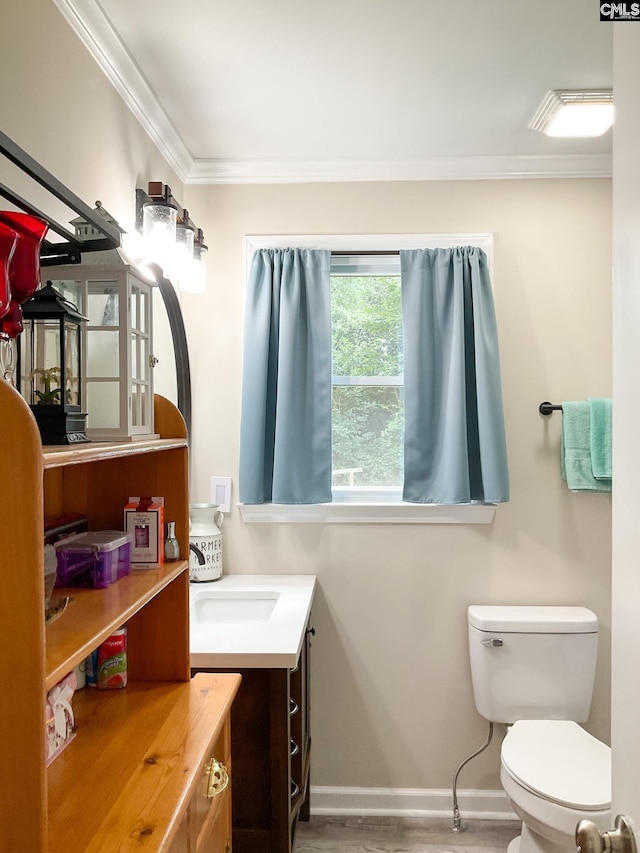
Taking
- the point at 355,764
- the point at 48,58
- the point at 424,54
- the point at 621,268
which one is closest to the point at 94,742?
the point at 621,268

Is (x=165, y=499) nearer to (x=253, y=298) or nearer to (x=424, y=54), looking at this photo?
(x=253, y=298)

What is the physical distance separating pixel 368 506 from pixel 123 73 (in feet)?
5.55

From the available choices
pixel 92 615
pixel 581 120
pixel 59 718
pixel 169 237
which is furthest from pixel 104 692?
pixel 581 120

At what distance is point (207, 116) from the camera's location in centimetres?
221

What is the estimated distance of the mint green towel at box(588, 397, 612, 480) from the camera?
247cm

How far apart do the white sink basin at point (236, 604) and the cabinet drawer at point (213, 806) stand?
2.87 ft

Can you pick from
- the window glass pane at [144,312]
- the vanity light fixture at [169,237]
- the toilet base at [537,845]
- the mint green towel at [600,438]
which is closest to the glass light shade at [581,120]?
the mint green towel at [600,438]

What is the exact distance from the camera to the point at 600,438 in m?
2.48

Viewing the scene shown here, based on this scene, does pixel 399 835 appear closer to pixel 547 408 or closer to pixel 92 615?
pixel 547 408

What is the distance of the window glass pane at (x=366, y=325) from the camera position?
2.73m

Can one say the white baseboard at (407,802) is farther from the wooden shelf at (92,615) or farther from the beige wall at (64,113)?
the beige wall at (64,113)

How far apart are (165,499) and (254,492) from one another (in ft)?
3.34

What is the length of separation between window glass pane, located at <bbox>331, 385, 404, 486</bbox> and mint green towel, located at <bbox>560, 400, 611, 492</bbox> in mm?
650

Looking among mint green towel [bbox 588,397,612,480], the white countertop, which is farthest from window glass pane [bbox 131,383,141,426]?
mint green towel [bbox 588,397,612,480]
